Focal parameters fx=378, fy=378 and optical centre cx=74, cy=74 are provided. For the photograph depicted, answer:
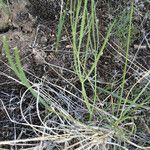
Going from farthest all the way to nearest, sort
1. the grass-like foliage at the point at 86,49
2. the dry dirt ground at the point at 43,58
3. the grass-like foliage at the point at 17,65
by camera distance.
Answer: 1. the dry dirt ground at the point at 43,58
2. the grass-like foliage at the point at 86,49
3. the grass-like foliage at the point at 17,65

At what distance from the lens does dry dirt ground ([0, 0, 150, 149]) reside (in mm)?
1355

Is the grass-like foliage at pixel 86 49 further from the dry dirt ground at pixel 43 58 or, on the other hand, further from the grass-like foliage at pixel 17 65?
the grass-like foliage at pixel 17 65

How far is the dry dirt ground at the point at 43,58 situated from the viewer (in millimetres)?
1355

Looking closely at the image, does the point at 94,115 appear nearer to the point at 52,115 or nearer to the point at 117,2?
the point at 52,115

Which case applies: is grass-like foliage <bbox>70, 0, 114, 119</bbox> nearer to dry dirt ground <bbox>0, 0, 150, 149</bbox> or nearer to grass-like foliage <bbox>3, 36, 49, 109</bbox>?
dry dirt ground <bbox>0, 0, 150, 149</bbox>

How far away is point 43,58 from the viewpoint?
143 cm

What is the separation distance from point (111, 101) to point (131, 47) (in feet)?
0.90

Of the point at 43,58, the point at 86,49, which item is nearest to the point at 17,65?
the point at 86,49

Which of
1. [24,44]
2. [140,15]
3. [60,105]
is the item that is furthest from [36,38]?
[140,15]

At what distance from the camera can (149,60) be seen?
4.90 feet

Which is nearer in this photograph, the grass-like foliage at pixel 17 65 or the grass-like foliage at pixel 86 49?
the grass-like foliage at pixel 17 65

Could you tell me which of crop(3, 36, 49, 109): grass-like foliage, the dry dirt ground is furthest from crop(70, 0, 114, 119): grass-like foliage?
crop(3, 36, 49, 109): grass-like foliage

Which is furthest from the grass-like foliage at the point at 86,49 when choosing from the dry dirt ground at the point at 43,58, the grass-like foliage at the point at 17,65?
the grass-like foliage at the point at 17,65

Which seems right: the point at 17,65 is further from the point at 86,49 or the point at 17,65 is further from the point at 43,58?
the point at 43,58
